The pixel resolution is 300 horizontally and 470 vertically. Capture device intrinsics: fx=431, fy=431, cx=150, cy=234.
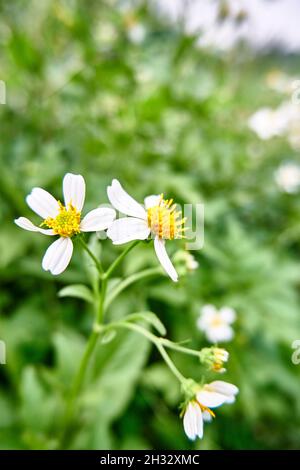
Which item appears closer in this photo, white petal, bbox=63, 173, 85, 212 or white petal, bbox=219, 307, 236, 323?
white petal, bbox=63, 173, 85, 212

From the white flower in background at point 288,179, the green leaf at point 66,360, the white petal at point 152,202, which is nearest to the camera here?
the white petal at point 152,202

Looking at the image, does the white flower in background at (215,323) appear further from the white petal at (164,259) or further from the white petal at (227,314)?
the white petal at (164,259)

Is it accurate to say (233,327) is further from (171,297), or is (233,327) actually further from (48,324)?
(48,324)

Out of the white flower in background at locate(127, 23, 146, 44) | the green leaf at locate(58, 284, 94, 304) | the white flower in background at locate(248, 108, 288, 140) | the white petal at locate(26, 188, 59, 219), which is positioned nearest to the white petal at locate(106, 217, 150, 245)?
the white petal at locate(26, 188, 59, 219)

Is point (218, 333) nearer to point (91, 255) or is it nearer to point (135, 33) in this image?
point (91, 255)

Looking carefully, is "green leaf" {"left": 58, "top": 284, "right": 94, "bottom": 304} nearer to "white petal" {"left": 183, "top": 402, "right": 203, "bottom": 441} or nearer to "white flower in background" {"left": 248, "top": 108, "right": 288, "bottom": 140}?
"white petal" {"left": 183, "top": 402, "right": 203, "bottom": 441}

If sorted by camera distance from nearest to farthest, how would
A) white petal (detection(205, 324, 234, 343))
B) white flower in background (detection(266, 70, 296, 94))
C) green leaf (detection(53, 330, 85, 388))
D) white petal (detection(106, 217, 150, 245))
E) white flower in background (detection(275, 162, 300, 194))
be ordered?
white petal (detection(106, 217, 150, 245)) < green leaf (detection(53, 330, 85, 388)) < white petal (detection(205, 324, 234, 343)) < white flower in background (detection(275, 162, 300, 194)) < white flower in background (detection(266, 70, 296, 94))

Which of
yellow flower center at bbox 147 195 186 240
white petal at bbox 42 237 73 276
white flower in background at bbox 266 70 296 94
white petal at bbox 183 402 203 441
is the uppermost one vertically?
white flower in background at bbox 266 70 296 94

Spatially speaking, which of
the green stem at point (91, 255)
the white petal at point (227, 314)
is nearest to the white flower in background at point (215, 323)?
the white petal at point (227, 314)
